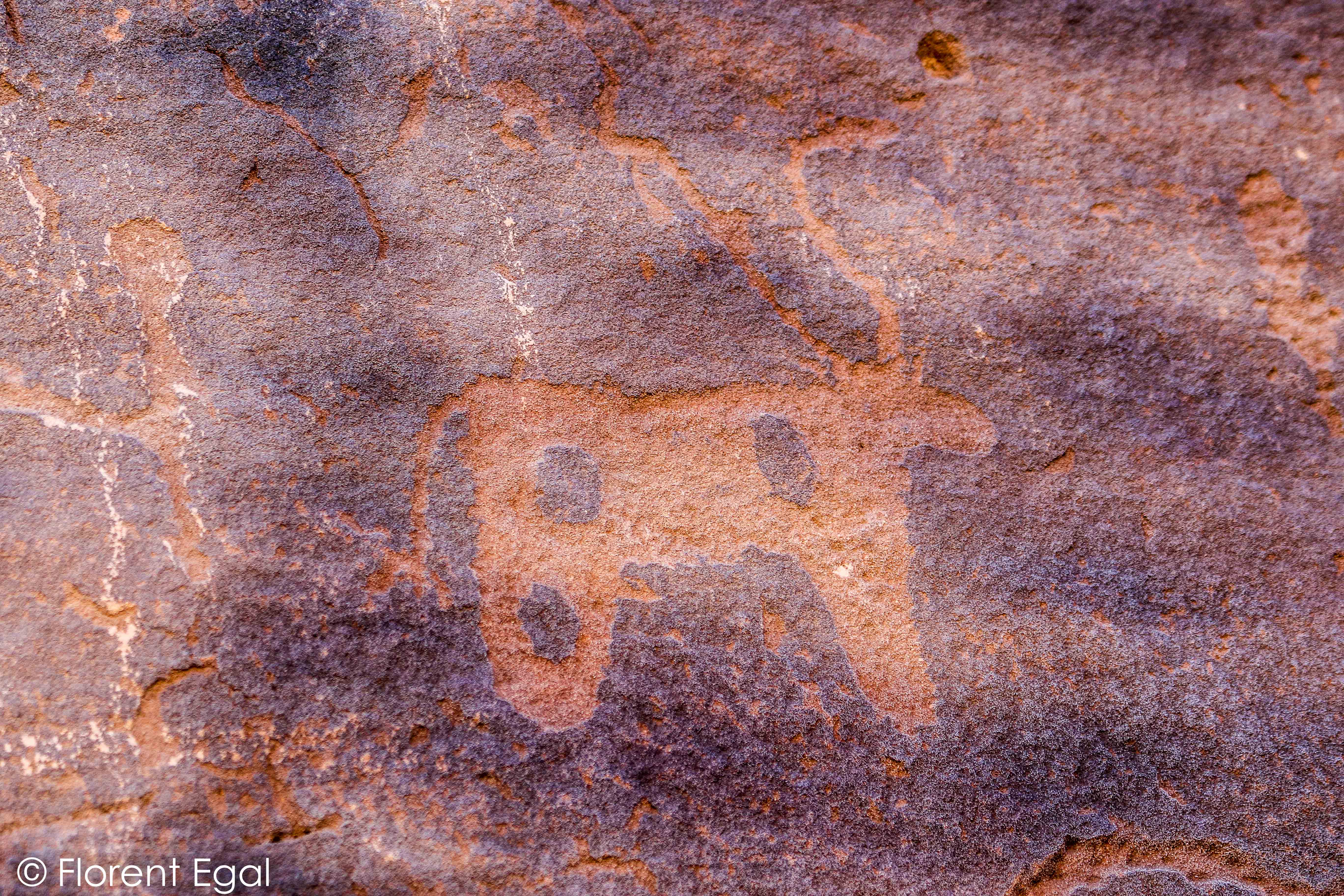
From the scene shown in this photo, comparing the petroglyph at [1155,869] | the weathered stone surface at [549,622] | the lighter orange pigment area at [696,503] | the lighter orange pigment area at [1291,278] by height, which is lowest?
the petroglyph at [1155,869]

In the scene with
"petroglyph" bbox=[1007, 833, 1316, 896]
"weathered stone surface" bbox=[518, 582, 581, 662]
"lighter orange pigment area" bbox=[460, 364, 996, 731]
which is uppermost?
"lighter orange pigment area" bbox=[460, 364, 996, 731]

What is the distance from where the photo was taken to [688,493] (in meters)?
0.91

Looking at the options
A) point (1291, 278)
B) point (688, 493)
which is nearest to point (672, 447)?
point (688, 493)

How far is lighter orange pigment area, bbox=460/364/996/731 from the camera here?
0.90 m

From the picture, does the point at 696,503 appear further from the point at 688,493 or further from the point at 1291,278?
the point at 1291,278

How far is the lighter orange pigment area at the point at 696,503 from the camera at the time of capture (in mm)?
900

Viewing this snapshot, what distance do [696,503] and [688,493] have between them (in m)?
0.01

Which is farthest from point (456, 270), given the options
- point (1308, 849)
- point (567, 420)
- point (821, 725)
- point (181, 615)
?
point (1308, 849)

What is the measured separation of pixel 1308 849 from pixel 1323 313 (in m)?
0.60

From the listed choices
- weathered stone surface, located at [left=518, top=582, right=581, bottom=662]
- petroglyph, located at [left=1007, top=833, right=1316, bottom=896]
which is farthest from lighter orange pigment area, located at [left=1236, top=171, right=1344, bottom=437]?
weathered stone surface, located at [left=518, top=582, right=581, bottom=662]

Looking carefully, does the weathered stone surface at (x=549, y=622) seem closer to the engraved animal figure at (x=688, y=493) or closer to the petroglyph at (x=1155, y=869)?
the engraved animal figure at (x=688, y=493)

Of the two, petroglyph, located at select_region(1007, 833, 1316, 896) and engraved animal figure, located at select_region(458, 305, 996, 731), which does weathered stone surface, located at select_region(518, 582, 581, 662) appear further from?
petroglyph, located at select_region(1007, 833, 1316, 896)

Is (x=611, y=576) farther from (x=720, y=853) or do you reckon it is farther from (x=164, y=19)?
(x=164, y=19)

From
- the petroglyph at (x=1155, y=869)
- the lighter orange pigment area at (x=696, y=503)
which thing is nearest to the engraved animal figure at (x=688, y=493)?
the lighter orange pigment area at (x=696, y=503)
